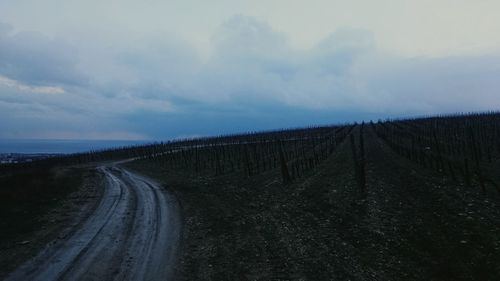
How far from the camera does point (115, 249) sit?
14.1 m

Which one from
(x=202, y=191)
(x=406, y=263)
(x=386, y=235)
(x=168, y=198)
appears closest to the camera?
(x=406, y=263)

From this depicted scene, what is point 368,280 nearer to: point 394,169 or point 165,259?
point 165,259

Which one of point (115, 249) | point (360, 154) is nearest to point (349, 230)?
point (115, 249)

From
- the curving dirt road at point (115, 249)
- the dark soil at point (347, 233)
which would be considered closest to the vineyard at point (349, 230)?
the dark soil at point (347, 233)

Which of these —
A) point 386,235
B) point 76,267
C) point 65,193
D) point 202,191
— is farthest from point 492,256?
point 65,193

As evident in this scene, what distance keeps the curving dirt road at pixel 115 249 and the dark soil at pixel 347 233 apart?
675 millimetres

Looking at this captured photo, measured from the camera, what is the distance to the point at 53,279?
11031 mm

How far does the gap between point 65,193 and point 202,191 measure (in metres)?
9.93

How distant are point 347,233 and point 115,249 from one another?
24.9 ft

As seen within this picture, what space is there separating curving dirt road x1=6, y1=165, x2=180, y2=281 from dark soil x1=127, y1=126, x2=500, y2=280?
675 mm

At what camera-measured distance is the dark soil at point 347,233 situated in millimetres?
11477

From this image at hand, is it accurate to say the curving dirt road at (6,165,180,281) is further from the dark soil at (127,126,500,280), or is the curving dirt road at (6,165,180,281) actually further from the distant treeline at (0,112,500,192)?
the distant treeline at (0,112,500,192)

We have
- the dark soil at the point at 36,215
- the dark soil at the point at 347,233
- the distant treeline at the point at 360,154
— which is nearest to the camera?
the dark soil at the point at 347,233

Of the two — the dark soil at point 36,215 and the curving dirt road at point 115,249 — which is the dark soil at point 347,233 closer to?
the curving dirt road at point 115,249
